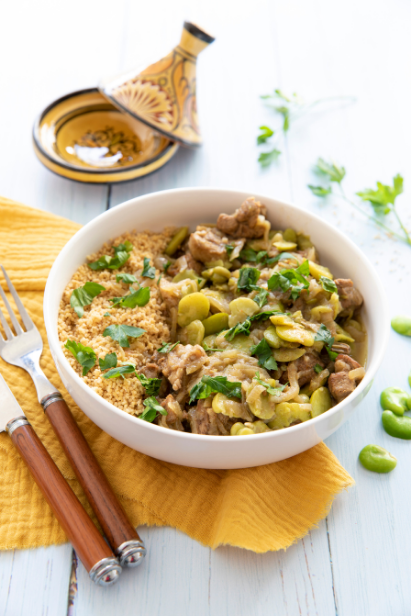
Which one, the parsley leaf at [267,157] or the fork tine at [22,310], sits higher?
the parsley leaf at [267,157]

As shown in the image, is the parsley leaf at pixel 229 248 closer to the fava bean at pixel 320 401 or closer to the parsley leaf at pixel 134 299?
the parsley leaf at pixel 134 299

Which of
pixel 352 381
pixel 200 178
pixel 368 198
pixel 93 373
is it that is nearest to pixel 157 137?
pixel 200 178

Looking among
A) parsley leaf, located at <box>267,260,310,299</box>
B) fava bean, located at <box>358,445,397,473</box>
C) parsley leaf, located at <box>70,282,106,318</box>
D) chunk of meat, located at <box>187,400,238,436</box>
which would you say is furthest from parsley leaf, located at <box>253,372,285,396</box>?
parsley leaf, located at <box>70,282,106,318</box>

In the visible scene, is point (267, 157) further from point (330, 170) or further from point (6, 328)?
point (6, 328)

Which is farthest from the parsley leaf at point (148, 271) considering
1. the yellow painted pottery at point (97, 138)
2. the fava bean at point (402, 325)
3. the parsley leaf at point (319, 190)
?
the parsley leaf at point (319, 190)

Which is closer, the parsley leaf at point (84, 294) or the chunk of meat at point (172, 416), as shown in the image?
the chunk of meat at point (172, 416)

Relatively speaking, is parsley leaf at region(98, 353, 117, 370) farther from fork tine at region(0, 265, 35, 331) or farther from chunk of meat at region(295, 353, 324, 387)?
chunk of meat at region(295, 353, 324, 387)
